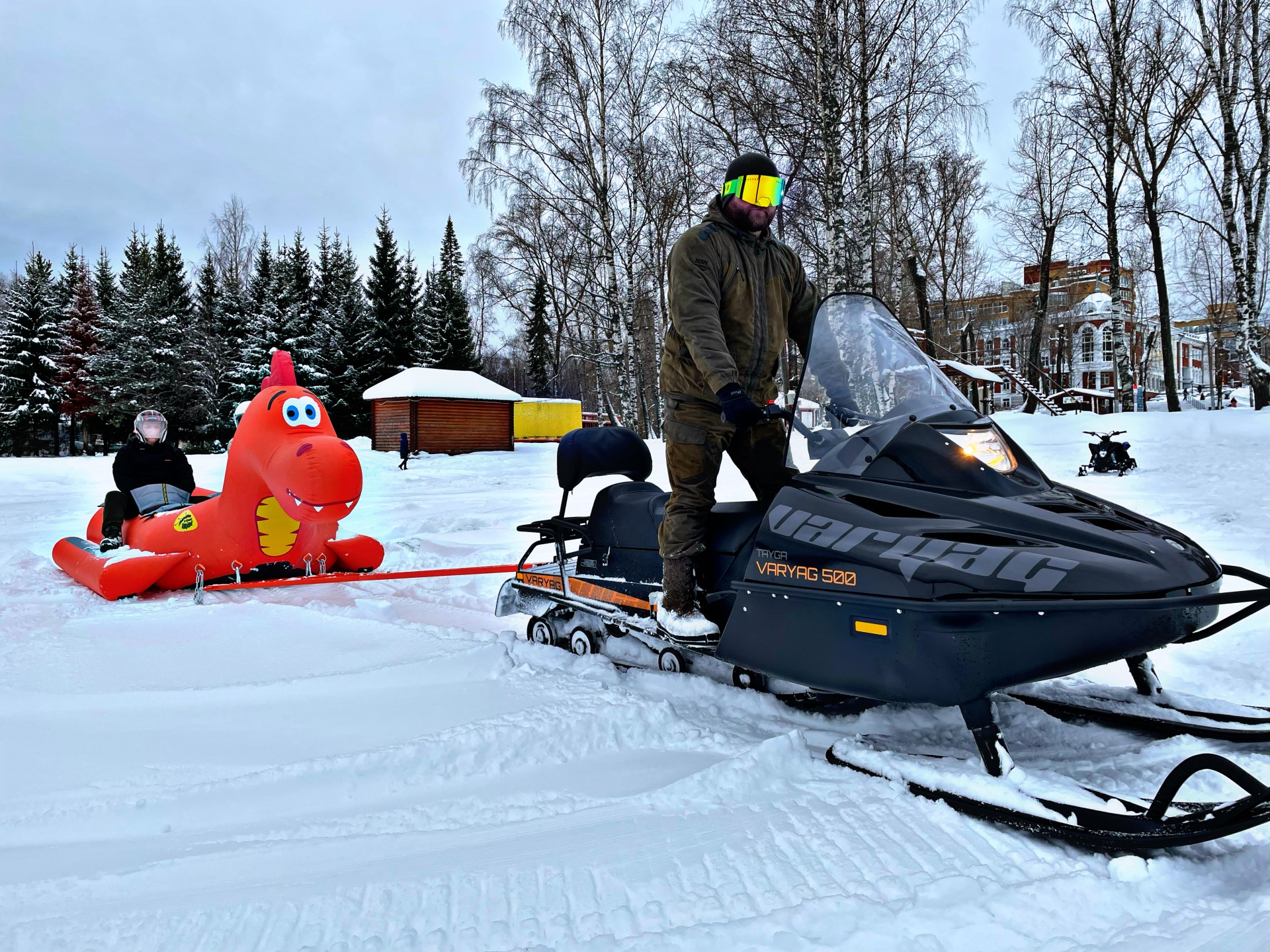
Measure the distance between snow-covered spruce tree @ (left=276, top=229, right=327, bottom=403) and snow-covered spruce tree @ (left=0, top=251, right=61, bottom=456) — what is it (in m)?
8.62

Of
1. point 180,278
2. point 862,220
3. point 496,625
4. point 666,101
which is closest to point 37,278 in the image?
point 180,278

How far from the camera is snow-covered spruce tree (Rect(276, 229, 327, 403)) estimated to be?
1073 inches

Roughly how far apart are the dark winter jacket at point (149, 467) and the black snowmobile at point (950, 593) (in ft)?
15.5

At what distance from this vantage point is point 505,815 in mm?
2012

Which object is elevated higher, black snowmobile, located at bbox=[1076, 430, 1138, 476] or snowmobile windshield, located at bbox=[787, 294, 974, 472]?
snowmobile windshield, located at bbox=[787, 294, 974, 472]

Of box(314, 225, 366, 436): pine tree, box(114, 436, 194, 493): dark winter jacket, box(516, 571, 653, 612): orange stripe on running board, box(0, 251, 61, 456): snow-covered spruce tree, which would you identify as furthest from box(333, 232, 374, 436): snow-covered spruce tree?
box(516, 571, 653, 612): orange stripe on running board

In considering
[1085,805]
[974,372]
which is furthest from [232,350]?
[1085,805]

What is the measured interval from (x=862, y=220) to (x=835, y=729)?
927cm

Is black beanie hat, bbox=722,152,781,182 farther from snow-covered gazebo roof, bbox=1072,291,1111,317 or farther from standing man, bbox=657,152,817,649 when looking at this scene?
snow-covered gazebo roof, bbox=1072,291,1111,317

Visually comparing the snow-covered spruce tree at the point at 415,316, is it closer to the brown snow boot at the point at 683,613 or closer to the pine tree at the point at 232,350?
the pine tree at the point at 232,350

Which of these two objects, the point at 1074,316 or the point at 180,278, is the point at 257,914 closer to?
the point at 180,278

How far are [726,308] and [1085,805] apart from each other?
6.18ft

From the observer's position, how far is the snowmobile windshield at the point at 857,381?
2498mm

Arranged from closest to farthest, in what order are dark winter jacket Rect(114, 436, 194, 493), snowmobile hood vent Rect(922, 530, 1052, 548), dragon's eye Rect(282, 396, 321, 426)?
snowmobile hood vent Rect(922, 530, 1052, 548)
dragon's eye Rect(282, 396, 321, 426)
dark winter jacket Rect(114, 436, 194, 493)
